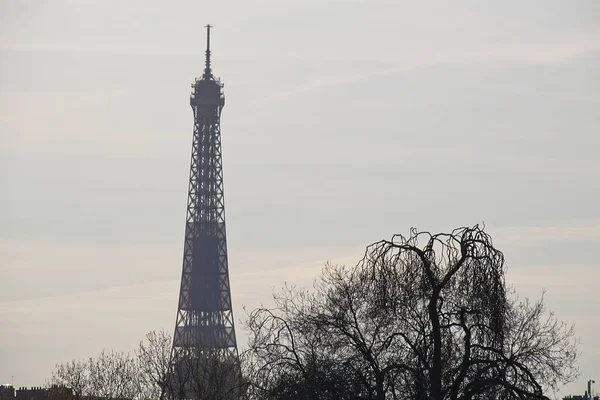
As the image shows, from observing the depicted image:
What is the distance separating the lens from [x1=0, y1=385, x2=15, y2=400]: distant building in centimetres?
11476

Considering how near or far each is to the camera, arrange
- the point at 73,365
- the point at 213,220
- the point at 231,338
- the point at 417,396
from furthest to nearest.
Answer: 1. the point at 213,220
2. the point at 231,338
3. the point at 73,365
4. the point at 417,396

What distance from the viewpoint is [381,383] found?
33.7 meters

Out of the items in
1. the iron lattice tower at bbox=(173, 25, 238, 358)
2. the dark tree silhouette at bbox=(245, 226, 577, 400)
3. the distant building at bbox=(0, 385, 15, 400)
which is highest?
the iron lattice tower at bbox=(173, 25, 238, 358)

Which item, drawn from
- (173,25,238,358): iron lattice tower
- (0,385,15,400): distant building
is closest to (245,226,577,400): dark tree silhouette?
(0,385,15,400): distant building

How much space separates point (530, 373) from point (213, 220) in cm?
14806

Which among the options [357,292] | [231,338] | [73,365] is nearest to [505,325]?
[357,292]

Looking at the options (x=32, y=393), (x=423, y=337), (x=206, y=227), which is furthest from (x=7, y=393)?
(x=423, y=337)

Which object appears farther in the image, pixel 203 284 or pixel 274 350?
pixel 203 284

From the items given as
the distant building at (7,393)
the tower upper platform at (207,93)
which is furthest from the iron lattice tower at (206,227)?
the distant building at (7,393)

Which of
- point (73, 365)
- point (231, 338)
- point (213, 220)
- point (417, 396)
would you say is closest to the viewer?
point (417, 396)

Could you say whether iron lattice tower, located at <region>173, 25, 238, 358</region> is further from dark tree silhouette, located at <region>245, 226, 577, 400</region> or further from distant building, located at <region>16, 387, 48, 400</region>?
dark tree silhouette, located at <region>245, 226, 577, 400</region>

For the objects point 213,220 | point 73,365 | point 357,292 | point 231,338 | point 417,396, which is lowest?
point 417,396

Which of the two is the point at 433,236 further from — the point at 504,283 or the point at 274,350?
the point at 274,350

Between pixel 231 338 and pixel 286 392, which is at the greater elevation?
pixel 231 338
